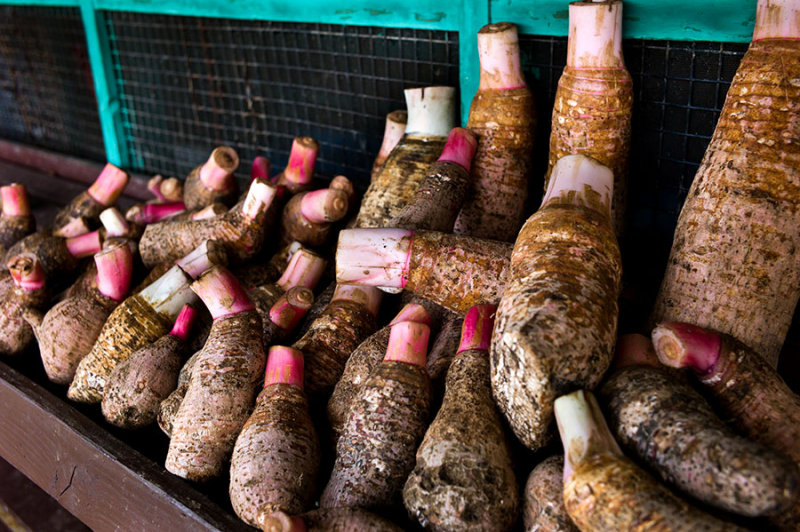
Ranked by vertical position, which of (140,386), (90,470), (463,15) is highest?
(463,15)

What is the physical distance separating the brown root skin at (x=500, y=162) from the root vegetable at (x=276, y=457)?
24.2 inches

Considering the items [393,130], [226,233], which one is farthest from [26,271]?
[393,130]

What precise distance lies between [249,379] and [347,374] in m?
0.19

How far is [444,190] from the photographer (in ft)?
4.93

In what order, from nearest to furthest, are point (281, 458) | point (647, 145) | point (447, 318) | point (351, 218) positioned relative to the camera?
point (281, 458)
point (447, 318)
point (647, 145)
point (351, 218)

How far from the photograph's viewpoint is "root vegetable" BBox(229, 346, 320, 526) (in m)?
1.11

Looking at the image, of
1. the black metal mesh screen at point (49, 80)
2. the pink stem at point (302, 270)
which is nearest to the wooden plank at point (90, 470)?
the pink stem at point (302, 270)

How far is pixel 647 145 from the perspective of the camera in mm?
1543

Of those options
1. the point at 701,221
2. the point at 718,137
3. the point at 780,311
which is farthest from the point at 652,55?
the point at 780,311

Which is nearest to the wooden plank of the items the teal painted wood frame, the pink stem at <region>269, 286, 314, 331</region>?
the pink stem at <region>269, 286, 314, 331</region>

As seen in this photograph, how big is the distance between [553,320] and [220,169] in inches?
54.0

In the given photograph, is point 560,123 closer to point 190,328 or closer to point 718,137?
point 718,137

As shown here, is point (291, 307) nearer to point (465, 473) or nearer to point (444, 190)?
point (444, 190)

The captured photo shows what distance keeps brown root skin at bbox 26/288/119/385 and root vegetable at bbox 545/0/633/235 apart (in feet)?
3.94
